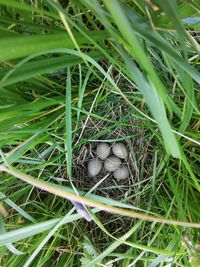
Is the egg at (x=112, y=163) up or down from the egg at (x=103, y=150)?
down

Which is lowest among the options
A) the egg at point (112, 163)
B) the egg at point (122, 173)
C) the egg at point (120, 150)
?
the egg at point (122, 173)

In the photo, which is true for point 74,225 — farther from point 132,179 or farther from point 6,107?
point 6,107

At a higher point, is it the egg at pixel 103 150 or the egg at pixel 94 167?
the egg at pixel 103 150

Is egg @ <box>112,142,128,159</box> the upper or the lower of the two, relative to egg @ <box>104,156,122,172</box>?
upper

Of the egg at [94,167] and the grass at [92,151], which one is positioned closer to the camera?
the grass at [92,151]

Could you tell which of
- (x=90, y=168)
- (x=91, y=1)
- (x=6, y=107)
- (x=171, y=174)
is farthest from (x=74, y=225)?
(x=91, y=1)
